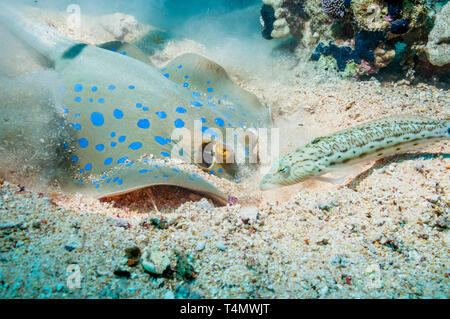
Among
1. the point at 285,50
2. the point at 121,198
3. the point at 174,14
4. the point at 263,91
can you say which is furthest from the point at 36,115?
the point at 174,14

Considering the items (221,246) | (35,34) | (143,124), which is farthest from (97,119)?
(221,246)

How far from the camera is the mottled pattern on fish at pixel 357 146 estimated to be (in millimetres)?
3031

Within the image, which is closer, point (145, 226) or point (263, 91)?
point (145, 226)

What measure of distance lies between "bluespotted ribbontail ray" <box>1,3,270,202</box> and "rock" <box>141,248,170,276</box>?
0.80 metres

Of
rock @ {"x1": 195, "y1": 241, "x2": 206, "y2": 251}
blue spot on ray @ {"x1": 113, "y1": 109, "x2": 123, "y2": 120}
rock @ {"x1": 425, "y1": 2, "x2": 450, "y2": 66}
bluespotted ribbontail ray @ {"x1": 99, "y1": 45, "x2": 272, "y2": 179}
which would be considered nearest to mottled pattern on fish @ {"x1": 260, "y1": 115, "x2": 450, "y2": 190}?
bluespotted ribbontail ray @ {"x1": 99, "y1": 45, "x2": 272, "y2": 179}

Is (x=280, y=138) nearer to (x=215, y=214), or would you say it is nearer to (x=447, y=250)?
(x=215, y=214)

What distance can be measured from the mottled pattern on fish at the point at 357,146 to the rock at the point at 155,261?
1.64m

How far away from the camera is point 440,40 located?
4566 millimetres

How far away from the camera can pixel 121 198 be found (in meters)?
3.00

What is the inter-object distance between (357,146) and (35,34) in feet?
17.4

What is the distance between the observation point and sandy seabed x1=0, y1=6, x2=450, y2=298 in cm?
181

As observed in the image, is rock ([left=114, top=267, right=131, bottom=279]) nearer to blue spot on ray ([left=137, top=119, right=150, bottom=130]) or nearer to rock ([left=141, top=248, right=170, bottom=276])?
rock ([left=141, top=248, right=170, bottom=276])

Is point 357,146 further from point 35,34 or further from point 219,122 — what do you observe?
point 35,34

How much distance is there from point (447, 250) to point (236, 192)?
2.10 m
